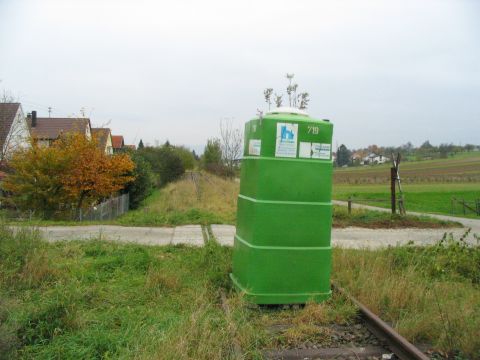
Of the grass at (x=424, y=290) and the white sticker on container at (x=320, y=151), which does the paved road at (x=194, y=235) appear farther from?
the white sticker on container at (x=320, y=151)

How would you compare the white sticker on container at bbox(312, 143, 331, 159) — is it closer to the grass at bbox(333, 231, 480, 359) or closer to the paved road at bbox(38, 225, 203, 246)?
the grass at bbox(333, 231, 480, 359)

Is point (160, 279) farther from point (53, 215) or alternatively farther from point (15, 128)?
point (15, 128)

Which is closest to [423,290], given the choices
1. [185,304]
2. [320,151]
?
[320,151]

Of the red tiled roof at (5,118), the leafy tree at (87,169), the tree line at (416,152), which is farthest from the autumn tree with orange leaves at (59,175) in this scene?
the tree line at (416,152)

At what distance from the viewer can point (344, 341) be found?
4.46m

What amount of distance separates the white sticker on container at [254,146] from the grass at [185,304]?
1.77 metres

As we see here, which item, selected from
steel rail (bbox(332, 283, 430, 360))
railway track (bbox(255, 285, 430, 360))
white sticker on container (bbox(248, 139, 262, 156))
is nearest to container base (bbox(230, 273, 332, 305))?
steel rail (bbox(332, 283, 430, 360))

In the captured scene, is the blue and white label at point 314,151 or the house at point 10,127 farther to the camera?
the house at point 10,127

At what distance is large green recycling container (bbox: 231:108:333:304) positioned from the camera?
529 cm

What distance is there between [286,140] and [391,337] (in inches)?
96.4

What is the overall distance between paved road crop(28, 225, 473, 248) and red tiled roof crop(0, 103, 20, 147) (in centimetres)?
1711

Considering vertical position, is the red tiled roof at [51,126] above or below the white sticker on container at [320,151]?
above

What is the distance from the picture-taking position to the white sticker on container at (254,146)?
17.6ft

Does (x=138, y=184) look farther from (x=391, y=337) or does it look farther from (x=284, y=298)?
(x=391, y=337)
